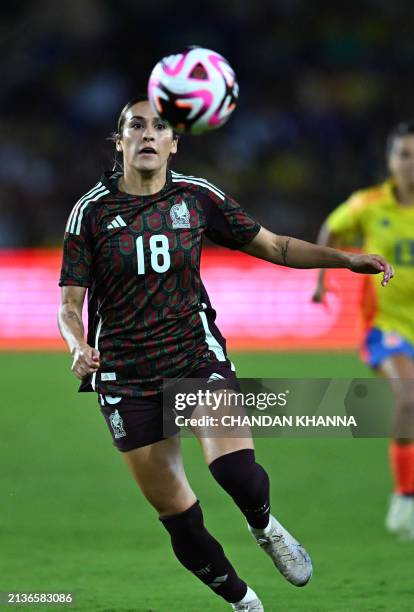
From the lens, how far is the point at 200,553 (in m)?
4.85

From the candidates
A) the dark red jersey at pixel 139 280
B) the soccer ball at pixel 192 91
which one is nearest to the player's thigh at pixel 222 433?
the dark red jersey at pixel 139 280

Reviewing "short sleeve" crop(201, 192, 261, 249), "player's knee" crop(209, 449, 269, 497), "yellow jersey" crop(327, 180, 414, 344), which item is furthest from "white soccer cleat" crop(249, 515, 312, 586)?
"yellow jersey" crop(327, 180, 414, 344)

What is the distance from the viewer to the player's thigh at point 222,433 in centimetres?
473

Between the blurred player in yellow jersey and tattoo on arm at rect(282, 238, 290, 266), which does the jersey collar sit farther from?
the blurred player in yellow jersey

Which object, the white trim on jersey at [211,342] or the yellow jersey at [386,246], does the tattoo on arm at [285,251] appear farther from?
the yellow jersey at [386,246]

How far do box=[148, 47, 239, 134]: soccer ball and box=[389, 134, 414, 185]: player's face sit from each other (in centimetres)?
300

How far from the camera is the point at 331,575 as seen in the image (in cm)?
598

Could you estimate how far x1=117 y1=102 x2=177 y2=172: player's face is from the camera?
16.0ft

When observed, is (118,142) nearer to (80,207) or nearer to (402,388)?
(80,207)

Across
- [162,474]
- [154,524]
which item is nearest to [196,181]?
[162,474]

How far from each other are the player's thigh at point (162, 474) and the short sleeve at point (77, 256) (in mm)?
724

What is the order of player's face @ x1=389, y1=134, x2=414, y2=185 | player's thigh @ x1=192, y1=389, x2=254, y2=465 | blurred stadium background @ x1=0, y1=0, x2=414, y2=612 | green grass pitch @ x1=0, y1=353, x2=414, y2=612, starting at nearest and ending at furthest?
player's thigh @ x1=192, y1=389, x2=254, y2=465
green grass pitch @ x1=0, y1=353, x2=414, y2=612
blurred stadium background @ x1=0, y1=0, x2=414, y2=612
player's face @ x1=389, y1=134, x2=414, y2=185

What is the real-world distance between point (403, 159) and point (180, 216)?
9.71 ft

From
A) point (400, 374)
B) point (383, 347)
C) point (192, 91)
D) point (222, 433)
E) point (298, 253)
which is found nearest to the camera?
point (192, 91)
